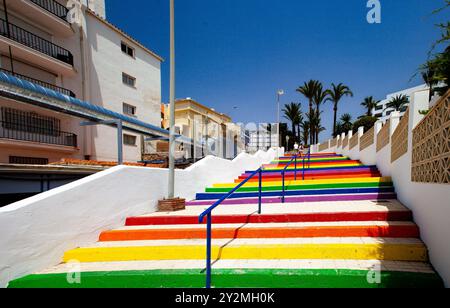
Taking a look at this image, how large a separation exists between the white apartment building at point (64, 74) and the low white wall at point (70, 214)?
11039 millimetres

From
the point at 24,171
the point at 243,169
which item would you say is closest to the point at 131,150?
the point at 243,169

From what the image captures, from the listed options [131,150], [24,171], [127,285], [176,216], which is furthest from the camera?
[131,150]

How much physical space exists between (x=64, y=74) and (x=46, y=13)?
11.1 ft

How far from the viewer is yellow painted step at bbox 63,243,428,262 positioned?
291cm

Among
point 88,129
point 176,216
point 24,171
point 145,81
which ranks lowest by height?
point 176,216

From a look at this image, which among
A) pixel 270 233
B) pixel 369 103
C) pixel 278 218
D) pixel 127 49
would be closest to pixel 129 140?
pixel 127 49

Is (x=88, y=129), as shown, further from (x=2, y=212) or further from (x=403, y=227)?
(x=403, y=227)

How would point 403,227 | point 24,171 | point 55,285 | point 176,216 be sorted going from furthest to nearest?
point 24,171
point 176,216
point 403,227
point 55,285

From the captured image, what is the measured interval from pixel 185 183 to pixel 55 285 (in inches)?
149

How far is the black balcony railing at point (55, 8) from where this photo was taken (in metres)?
→ 13.7

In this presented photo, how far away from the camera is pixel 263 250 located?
3.20m

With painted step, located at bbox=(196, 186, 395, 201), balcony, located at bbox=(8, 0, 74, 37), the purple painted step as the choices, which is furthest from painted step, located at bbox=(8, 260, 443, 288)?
balcony, located at bbox=(8, 0, 74, 37)

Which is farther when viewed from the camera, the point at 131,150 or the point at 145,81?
the point at 145,81

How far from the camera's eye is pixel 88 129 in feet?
48.8
